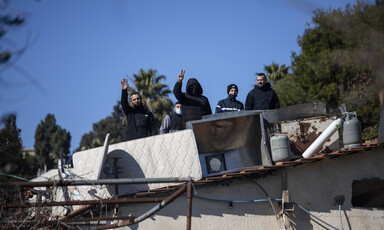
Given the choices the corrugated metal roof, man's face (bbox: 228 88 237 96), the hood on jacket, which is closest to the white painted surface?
the corrugated metal roof

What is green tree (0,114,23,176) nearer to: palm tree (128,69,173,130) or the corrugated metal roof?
the corrugated metal roof

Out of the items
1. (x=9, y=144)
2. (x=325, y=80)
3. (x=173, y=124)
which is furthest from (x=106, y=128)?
(x=9, y=144)

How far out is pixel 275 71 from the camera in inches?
1249

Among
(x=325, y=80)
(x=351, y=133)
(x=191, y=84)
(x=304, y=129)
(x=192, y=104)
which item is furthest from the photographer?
(x=325, y=80)

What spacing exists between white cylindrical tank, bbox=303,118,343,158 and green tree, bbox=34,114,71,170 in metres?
41.4

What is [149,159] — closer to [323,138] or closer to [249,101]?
[249,101]

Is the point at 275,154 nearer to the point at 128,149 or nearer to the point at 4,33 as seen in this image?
the point at 128,149

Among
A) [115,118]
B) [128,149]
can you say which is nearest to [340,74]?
[128,149]

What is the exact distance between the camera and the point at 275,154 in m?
8.38

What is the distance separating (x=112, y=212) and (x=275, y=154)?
Result: 122 inches

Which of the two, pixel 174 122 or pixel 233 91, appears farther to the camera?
pixel 233 91

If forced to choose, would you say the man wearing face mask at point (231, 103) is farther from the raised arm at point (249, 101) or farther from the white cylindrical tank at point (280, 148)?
the white cylindrical tank at point (280, 148)

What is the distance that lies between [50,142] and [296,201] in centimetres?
4503

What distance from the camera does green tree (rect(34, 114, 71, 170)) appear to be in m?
47.7
